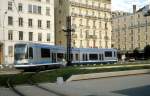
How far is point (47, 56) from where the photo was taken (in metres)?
45.1

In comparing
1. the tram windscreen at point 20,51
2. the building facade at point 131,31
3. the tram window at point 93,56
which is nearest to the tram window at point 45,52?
the tram windscreen at point 20,51

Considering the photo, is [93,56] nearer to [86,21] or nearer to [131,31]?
[86,21]

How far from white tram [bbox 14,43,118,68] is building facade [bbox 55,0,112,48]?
86.9ft

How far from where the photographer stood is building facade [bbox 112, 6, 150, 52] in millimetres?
116062

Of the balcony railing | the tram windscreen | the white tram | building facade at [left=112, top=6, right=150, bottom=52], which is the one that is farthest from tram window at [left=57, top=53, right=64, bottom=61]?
building facade at [left=112, top=6, right=150, bottom=52]

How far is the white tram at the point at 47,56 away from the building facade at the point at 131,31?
53391mm

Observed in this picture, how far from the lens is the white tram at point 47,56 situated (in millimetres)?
40375

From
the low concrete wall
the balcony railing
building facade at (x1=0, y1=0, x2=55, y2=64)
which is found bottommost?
the low concrete wall

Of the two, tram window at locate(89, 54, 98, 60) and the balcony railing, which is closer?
tram window at locate(89, 54, 98, 60)

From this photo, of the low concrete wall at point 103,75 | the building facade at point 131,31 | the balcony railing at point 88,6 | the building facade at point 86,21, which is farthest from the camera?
the building facade at point 131,31

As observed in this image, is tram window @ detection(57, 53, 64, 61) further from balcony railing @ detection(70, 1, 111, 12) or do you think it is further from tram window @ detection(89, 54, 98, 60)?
balcony railing @ detection(70, 1, 111, 12)

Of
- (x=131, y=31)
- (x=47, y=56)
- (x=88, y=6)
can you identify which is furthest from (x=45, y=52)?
(x=131, y=31)

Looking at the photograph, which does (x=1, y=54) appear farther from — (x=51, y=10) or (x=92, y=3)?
(x=92, y=3)

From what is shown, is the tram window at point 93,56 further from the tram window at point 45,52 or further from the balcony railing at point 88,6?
the balcony railing at point 88,6
